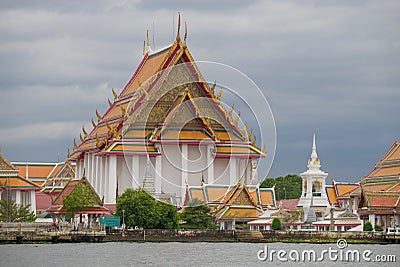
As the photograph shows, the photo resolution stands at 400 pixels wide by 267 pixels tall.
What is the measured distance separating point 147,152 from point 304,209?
11149 mm

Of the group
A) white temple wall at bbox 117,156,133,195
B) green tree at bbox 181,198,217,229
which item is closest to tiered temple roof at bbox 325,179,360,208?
white temple wall at bbox 117,156,133,195

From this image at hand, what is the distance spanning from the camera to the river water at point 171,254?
37750 millimetres

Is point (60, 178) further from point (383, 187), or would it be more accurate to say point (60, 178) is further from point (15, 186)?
point (383, 187)

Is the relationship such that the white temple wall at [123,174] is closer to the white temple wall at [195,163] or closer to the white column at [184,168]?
the white column at [184,168]

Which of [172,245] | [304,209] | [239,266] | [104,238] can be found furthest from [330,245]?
[304,209]

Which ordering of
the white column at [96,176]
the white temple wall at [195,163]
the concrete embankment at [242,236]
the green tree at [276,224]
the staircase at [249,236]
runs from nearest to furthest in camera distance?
the concrete embankment at [242,236], the staircase at [249,236], the green tree at [276,224], the white temple wall at [195,163], the white column at [96,176]

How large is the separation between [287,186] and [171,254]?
59072mm

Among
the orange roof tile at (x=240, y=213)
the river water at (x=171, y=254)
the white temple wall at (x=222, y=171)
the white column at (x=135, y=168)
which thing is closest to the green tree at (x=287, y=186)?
the white temple wall at (x=222, y=171)

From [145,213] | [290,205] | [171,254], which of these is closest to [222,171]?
[290,205]

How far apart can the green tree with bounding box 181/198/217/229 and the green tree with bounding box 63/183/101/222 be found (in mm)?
4545

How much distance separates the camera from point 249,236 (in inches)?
2098

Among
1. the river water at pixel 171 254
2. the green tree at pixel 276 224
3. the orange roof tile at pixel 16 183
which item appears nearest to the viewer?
the river water at pixel 171 254

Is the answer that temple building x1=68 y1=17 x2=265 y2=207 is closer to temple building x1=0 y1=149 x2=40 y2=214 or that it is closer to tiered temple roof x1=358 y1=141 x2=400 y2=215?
temple building x1=0 y1=149 x2=40 y2=214

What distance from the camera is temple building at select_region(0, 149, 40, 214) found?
223ft
